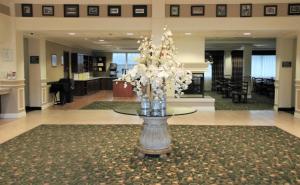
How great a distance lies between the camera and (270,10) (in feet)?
26.1

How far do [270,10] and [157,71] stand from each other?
198 inches

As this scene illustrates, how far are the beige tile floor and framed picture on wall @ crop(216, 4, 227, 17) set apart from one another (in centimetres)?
281

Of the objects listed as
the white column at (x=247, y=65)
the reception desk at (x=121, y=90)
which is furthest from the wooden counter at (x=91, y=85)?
the white column at (x=247, y=65)

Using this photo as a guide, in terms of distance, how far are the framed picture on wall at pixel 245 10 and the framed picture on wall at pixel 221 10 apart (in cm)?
43

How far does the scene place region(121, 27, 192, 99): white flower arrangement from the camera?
14.8ft

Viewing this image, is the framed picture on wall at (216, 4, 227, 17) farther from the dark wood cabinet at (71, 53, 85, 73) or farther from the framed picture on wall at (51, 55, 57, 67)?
the dark wood cabinet at (71, 53, 85, 73)

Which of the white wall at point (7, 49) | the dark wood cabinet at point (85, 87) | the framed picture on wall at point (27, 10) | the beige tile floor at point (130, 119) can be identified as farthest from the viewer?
the dark wood cabinet at point (85, 87)

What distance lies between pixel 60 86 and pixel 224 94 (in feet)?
26.3

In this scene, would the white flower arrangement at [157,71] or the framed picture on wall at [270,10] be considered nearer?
the white flower arrangement at [157,71]

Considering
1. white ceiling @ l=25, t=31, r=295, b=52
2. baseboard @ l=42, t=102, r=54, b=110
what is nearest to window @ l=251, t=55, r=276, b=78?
white ceiling @ l=25, t=31, r=295, b=52

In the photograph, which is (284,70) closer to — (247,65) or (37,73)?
(247,65)

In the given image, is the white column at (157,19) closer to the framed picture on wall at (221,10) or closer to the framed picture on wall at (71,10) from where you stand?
the framed picture on wall at (221,10)

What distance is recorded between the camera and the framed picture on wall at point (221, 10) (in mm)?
8023

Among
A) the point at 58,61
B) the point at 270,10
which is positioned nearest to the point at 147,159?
the point at 270,10
